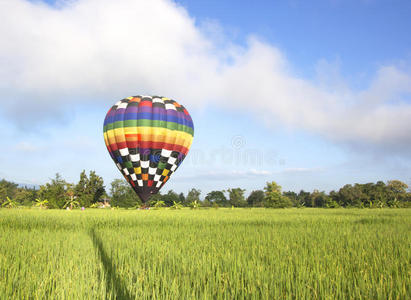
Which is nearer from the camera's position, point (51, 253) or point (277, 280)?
point (277, 280)

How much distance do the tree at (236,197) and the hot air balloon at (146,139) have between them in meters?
57.0

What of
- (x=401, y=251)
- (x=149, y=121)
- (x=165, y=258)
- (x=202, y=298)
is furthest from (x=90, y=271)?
(x=149, y=121)

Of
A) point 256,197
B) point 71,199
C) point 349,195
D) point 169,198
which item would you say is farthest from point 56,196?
point 256,197

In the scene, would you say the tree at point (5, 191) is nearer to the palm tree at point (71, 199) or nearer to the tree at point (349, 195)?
the palm tree at point (71, 199)

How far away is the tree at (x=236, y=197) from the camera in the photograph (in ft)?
247

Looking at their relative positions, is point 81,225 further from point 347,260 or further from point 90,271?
point 347,260

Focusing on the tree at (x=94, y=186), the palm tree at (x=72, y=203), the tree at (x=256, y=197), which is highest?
the tree at (x=94, y=186)

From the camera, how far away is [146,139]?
19.6 meters

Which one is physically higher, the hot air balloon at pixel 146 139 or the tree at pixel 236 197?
the hot air balloon at pixel 146 139

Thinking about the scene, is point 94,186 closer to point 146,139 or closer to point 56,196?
point 56,196

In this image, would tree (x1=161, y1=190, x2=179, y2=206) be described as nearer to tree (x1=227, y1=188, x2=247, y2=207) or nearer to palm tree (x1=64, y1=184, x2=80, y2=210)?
tree (x1=227, y1=188, x2=247, y2=207)

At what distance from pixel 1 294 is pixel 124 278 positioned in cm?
108

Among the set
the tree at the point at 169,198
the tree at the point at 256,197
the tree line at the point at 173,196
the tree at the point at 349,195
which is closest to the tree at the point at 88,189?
the tree line at the point at 173,196

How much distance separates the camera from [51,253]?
3980 mm
